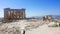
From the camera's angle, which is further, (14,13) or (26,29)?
(14,13)

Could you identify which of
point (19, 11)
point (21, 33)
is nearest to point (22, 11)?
point (19, 11)

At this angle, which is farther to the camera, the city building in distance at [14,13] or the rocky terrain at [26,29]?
the city building in distance at [14,13]

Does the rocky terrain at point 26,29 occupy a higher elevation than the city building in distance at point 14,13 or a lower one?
lower

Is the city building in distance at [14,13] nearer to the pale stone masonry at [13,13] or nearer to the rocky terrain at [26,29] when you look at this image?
the pale stone masonry at [13,13]

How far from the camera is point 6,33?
296cm

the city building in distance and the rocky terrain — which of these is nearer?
the rocky terrain

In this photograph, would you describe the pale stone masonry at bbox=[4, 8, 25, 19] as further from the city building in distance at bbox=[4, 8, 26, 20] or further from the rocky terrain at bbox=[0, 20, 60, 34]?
the rocky terrain at bbox=[0, 20, 60, 34]

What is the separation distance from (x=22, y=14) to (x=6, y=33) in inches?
357

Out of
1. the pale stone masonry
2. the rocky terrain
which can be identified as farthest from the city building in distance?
the rocky terrain

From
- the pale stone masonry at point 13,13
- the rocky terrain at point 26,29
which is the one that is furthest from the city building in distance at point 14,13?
the rocky terrain at point 26,29

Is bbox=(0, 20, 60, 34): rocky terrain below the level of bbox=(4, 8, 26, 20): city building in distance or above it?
below

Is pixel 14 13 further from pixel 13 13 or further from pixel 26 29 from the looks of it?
pixel 26 29

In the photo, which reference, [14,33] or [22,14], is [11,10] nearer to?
[22,14]

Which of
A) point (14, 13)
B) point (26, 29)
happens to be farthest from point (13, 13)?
point (26, 29)
